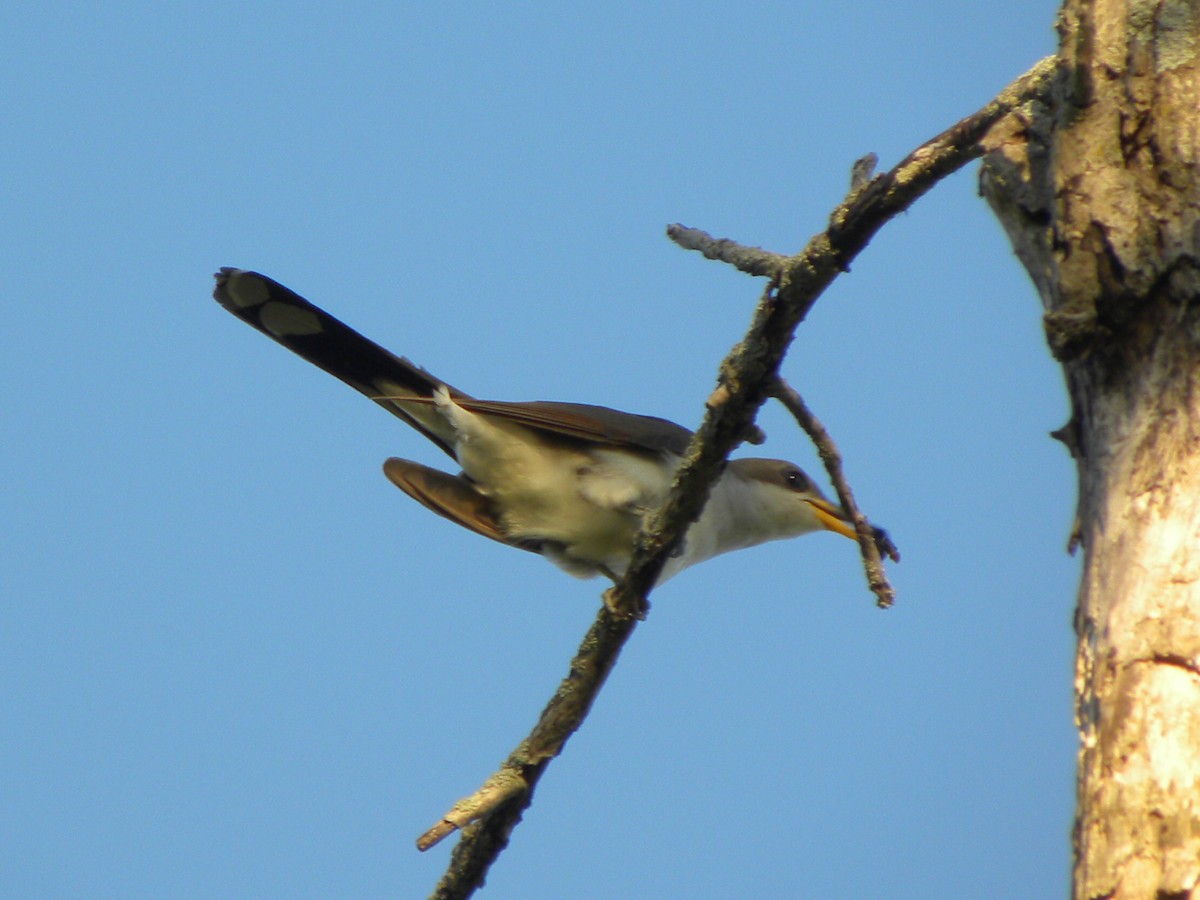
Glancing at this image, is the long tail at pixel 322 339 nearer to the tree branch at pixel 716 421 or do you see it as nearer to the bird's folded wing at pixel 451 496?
the bird's folded wing at pixel 451 496

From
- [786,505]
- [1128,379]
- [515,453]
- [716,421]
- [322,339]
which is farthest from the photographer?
[786,505]

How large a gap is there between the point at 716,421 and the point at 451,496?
2.61 meters

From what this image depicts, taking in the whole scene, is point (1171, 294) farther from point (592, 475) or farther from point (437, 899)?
point (592, 475)

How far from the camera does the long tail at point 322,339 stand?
568 centimetres

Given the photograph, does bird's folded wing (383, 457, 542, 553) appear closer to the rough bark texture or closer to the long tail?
the long tail

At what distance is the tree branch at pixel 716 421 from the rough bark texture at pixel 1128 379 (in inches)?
7.7

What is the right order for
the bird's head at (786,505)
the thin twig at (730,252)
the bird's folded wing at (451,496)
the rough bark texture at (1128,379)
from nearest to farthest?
1. the rough bark texture at (1128,379)
2. the thin twig at (730,252)
3. the bird's folded wing at (451,496)
4. the bird's head at (786,505)

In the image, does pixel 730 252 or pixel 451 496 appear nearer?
pixel 730 252

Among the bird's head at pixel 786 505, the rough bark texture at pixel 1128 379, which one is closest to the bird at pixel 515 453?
the bird's head at pixel 786 505

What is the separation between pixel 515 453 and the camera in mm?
5953

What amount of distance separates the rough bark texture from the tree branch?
195 mm

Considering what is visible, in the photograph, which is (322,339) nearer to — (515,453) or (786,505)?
(515,453)

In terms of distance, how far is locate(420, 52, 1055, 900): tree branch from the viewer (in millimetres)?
3066

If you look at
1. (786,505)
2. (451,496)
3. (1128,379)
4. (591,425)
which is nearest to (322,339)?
(451,496)
